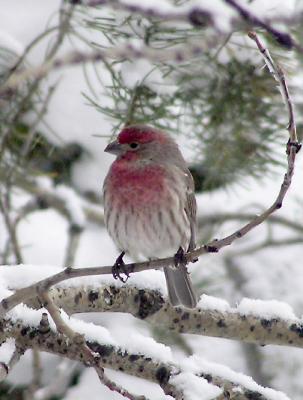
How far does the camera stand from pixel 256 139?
5.11 meters

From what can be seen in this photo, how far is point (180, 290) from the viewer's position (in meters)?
3.93

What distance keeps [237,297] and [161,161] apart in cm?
249

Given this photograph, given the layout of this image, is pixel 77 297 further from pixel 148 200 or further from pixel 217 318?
pixel 148 200

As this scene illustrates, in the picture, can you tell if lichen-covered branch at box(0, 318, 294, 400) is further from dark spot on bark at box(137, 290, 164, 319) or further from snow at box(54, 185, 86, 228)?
snow at box(54, 185, 86, 228)

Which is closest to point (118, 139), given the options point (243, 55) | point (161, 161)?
point (161, 161)

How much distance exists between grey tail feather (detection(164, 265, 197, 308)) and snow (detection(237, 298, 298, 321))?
20 cm

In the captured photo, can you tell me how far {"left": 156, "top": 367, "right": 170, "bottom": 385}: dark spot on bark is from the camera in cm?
336

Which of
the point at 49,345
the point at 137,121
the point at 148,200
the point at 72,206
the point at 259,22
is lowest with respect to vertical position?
the point at 49,345

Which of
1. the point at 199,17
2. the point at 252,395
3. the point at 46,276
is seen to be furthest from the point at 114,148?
the point at 199,17

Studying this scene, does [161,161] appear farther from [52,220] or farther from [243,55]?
[52,220]

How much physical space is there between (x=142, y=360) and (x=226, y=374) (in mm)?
306

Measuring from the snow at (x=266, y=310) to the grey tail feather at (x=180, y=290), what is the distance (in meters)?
0.20

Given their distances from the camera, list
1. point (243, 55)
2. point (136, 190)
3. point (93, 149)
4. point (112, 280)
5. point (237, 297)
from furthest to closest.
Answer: point (237, 297)
point (93, 149)
point (243, 55)
point (136, 190)
point (112, 280)

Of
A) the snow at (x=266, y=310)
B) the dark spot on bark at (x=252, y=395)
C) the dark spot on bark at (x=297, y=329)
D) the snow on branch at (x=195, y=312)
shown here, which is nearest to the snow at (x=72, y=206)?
the snow on branch at (x=195, y=312)
